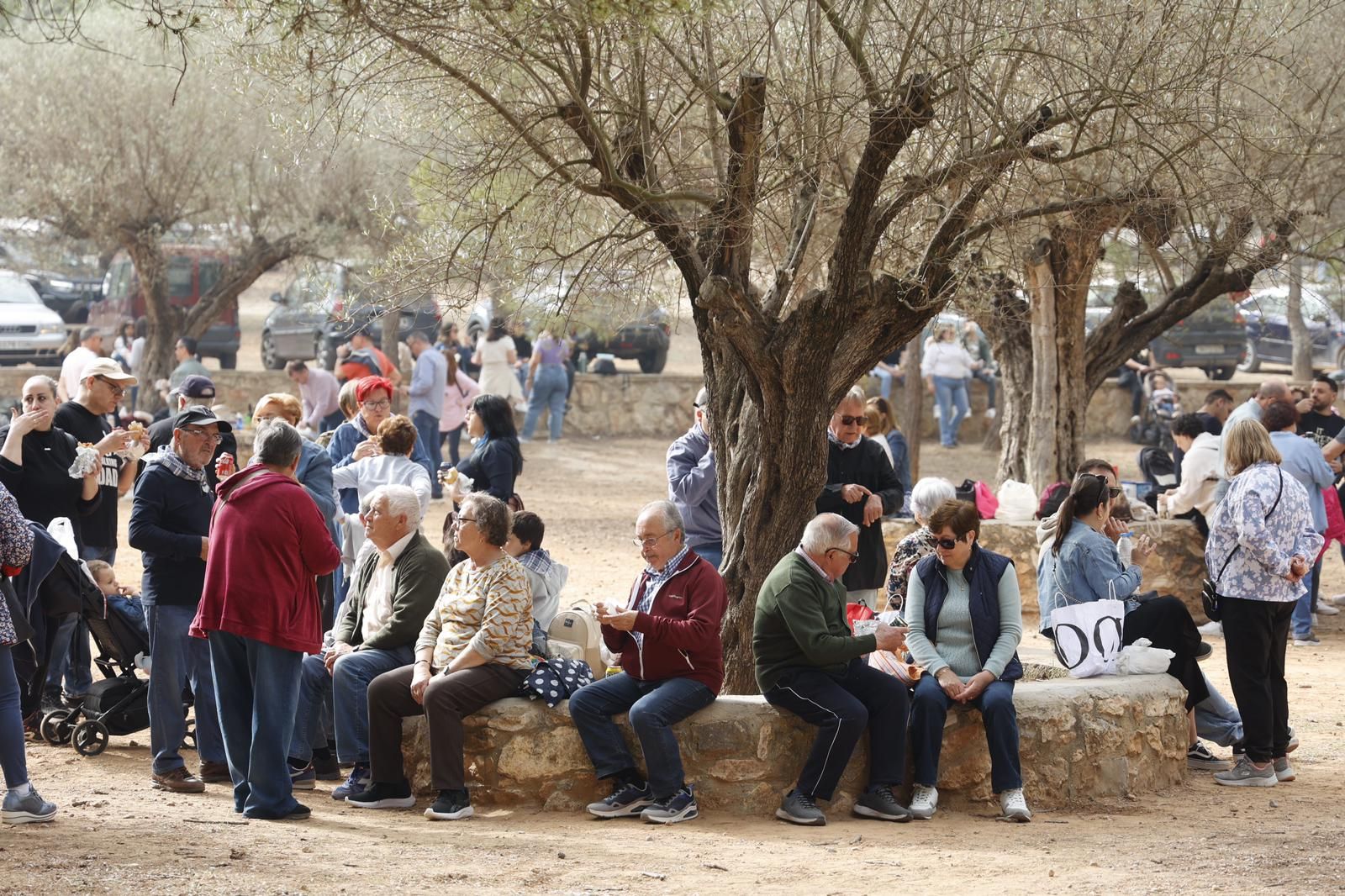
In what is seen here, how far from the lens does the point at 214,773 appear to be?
6746 mm

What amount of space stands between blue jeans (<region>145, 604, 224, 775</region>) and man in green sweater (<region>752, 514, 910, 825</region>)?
8.02 ft

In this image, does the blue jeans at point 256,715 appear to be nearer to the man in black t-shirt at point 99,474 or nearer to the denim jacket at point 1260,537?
the man in black t-shirt at point 99,474

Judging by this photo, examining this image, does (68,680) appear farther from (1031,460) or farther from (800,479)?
(1031,460)

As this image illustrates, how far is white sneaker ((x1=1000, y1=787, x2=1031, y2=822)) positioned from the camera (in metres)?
6.38

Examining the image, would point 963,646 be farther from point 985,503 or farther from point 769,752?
point 985,503

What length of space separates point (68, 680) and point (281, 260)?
43.5 feet

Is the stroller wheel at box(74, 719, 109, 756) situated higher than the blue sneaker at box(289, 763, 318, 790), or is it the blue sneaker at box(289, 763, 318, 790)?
the stroller wheel at box(74, 719, 109, 756)

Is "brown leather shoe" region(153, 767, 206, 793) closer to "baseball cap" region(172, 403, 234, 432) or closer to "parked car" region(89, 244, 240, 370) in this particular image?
"baseball cap" region(172, 403, 234, 432)

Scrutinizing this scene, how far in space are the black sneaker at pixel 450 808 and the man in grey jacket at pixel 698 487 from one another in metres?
2.48

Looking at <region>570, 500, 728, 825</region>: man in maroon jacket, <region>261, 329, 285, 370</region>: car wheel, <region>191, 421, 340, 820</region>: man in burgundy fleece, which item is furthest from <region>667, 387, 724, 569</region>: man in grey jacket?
<region>261, 329, 285, 370</region>: car wheel

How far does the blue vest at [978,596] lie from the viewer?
6.58m

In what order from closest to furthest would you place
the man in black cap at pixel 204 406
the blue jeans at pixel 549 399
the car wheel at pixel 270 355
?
1. the man in black cap at pixel 204 406
2. the blue jeans at pixel 549 399
3. the car wheel at pixel 270 355

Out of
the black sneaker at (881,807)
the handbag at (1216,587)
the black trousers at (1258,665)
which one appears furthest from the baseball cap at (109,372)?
the black trousers at (1258,665)

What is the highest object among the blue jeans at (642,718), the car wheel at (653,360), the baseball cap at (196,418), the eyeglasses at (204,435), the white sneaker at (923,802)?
the car wheel at (653,360)
